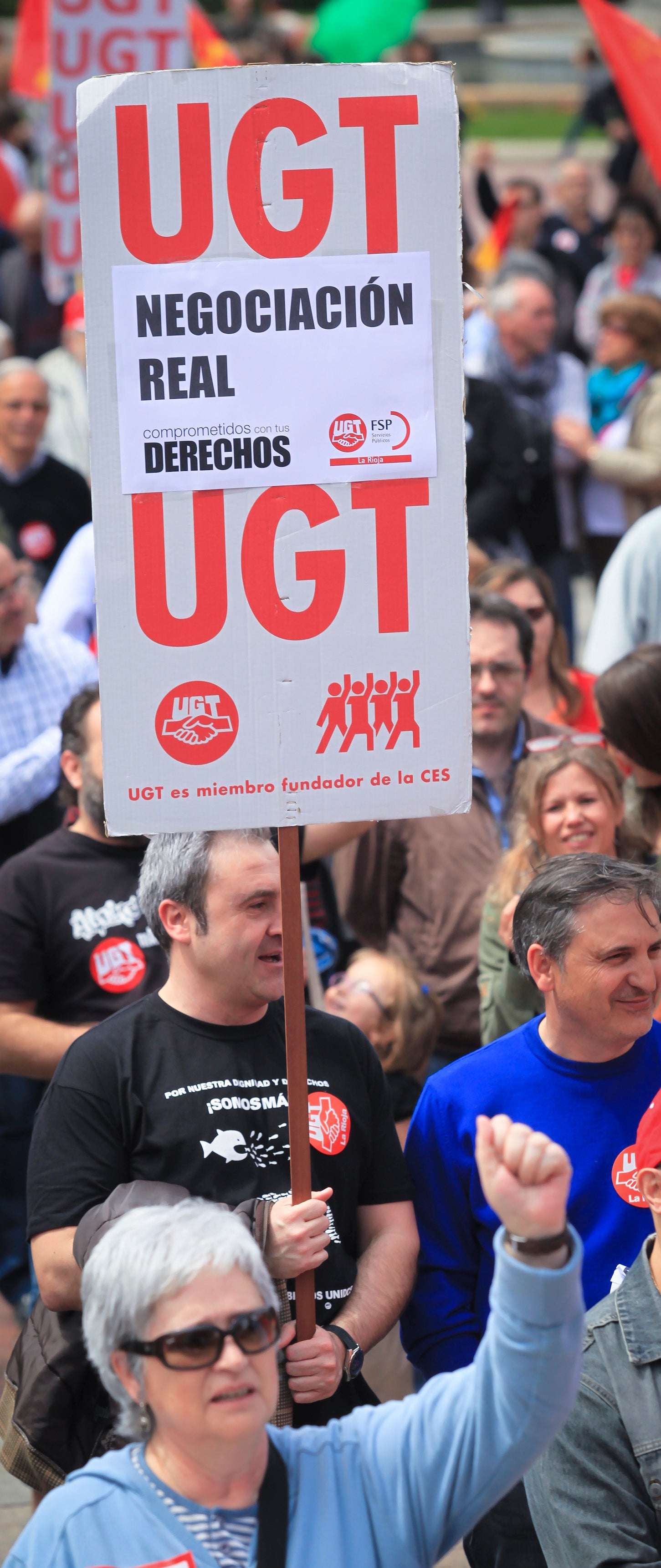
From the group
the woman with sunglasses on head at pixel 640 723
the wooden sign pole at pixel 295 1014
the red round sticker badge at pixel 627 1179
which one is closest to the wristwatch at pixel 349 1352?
the wooden sign pole at pixel 295 1014

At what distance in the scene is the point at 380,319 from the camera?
2.47 metres

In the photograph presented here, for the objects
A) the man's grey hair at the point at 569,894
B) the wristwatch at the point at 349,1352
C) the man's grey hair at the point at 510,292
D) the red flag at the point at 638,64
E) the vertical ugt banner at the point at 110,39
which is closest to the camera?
the wristwatch at the point at 349,1352

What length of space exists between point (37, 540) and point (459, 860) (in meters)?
3.48

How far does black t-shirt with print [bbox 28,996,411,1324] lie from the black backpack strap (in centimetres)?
70

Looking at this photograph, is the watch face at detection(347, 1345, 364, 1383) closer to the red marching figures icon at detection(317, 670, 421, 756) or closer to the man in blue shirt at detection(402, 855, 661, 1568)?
the man in blue shirt at detection(402, 855, 661, 1568)

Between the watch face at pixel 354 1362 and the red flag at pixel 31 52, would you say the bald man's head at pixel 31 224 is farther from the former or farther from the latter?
the watch face at pixel 354 1362

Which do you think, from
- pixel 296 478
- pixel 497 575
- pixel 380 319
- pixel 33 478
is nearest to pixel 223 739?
pixel 296 478

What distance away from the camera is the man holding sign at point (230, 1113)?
8.98 feet

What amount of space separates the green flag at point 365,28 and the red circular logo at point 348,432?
10886 millimetres

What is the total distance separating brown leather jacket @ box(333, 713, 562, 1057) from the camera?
466 cm

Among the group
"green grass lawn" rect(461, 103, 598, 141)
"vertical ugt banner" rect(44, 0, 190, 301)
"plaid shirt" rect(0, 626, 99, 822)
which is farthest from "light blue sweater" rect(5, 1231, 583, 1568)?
"green grass lawn" rect(461, 103, 598, 141)

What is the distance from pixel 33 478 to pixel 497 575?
104 inches

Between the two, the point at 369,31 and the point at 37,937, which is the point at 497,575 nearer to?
the point at 37,937

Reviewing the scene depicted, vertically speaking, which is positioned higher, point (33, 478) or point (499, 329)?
point (499, 329)
